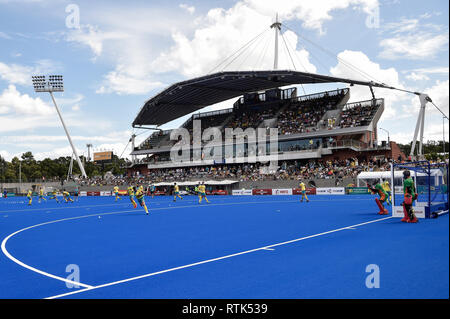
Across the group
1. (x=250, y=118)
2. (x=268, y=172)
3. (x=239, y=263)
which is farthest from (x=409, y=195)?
(x=250, y=118)

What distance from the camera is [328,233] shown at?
1235 cm

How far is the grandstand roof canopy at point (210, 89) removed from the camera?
2222 inches

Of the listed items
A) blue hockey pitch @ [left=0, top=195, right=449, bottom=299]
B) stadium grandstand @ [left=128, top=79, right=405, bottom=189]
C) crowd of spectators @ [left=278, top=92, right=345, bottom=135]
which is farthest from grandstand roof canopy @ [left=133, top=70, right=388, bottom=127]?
blue hockey pitch @ [left=0, top=195, right=449, bottom=299]

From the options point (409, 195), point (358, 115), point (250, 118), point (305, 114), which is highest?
point (250, 118)

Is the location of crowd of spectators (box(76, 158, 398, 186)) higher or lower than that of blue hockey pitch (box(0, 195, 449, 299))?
higher

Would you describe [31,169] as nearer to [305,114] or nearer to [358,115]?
[305,114]

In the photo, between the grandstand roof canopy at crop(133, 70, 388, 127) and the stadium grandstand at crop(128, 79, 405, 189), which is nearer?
the stadium grandstand at crop(128, 79, 405, 189)

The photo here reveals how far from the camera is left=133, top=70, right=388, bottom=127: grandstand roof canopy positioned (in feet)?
185

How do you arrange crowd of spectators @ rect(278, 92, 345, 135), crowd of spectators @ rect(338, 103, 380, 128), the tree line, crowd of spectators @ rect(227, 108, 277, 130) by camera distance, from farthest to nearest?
the tree line, crowd of spectators @ rect(227, 108, 277, 130), crowd of spectators @ rect(278, 92, 345, 135), crowd of spectators @ rect(338, 103, 380, 128)

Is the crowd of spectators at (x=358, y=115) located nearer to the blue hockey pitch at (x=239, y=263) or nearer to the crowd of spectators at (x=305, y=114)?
the crowd of spectators at (x=305, y=114)

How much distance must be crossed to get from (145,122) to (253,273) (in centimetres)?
7378

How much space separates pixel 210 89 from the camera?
65.0 m

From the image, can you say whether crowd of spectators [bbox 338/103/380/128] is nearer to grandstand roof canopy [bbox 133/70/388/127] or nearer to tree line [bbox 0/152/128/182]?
grandstand roof canopy [bbox 133/70/388/127]
